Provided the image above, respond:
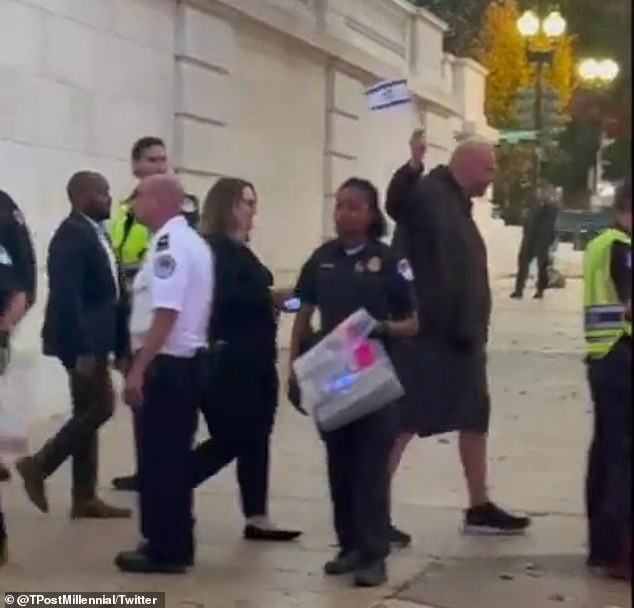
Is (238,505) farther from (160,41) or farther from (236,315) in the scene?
(160,41)

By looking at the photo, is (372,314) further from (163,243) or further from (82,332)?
(82,332)

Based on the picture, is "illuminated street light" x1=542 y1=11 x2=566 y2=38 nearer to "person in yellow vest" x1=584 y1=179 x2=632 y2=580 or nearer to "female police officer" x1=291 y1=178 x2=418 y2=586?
"person in yellow vest" x1=584 y1=179 x2=632 y2=580

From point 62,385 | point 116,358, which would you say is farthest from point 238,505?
point 62,385

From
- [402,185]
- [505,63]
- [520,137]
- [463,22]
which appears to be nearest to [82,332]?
[402,185]

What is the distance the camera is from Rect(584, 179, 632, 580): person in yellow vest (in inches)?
304

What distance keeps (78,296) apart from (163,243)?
145 centimetres

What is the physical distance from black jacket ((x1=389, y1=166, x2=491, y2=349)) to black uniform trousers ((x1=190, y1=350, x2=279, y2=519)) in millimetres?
811

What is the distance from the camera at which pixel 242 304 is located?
8.32 m

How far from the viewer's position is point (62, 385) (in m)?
13.0

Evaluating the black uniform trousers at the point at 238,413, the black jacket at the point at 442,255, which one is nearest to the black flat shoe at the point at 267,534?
the black uniform trousers at the point at 238,413

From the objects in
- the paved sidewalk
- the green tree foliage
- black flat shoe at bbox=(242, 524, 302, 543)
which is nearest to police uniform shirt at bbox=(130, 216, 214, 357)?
the paved sidewalk

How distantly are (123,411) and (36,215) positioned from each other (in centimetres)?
167

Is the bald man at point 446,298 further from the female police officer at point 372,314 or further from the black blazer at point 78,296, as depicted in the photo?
the black blazer at point 78,296

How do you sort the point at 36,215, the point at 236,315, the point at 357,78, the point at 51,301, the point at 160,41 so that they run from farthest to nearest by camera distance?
the point at 357,78 < the point at 160,41 < the point at 36,215 < the point at 51,301 < the point at 236,315
